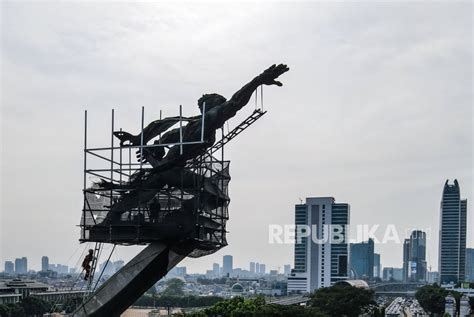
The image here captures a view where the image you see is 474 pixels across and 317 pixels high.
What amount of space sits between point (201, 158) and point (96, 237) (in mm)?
4376

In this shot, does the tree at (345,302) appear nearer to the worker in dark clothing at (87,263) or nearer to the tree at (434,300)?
the tree at (434,300)

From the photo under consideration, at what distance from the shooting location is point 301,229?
14712cm

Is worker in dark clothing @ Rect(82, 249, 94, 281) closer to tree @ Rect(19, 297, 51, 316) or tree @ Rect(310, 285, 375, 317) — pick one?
tree @ Rect(310, 285, 375, 317)

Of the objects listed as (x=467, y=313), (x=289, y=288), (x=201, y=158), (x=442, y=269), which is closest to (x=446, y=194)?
(x=442, y=269)

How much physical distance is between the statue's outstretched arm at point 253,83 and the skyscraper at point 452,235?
17952cm

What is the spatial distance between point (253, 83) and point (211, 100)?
1.57 m

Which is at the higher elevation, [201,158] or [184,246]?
[201,158]

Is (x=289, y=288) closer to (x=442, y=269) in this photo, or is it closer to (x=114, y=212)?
(x=442, y=269)

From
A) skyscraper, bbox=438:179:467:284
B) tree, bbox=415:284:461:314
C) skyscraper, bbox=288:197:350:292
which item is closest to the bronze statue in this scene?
tree, bbox=415:284:461:314

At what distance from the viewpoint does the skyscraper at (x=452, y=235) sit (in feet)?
620

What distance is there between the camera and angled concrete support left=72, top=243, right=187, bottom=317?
2038 cm

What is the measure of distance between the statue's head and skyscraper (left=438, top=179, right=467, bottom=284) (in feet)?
590

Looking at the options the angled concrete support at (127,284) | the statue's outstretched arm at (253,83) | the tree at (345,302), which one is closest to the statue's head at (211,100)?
the statue's outstretched arm at (253,83)

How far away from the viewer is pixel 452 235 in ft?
626
